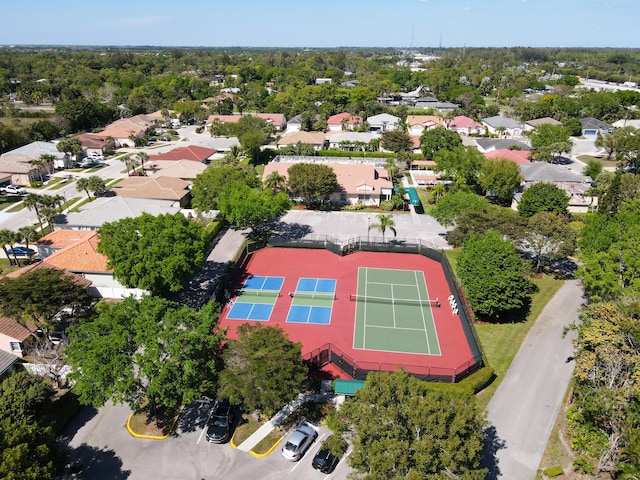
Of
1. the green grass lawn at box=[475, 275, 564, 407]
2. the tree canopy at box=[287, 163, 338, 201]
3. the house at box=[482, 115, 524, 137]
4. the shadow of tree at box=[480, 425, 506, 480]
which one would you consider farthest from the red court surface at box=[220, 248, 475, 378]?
the house at box=[482, 115, 524, 137]

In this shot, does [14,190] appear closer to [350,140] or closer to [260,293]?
[260,293]

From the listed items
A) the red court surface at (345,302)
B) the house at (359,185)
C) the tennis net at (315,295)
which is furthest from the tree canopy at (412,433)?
the house at (359,185)

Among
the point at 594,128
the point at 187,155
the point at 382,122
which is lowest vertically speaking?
the point at 187,155

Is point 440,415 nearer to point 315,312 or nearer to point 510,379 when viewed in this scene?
point 510,379

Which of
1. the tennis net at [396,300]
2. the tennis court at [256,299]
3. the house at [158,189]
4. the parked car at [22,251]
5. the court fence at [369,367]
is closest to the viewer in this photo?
the court fence at [369,367]

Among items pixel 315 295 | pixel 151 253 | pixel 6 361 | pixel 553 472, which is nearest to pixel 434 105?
pixel 315 295

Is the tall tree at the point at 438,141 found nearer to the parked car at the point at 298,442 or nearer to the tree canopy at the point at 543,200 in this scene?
the tree canopy at the point at 543,200

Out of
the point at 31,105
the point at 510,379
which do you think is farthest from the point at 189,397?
the point at 31,105
